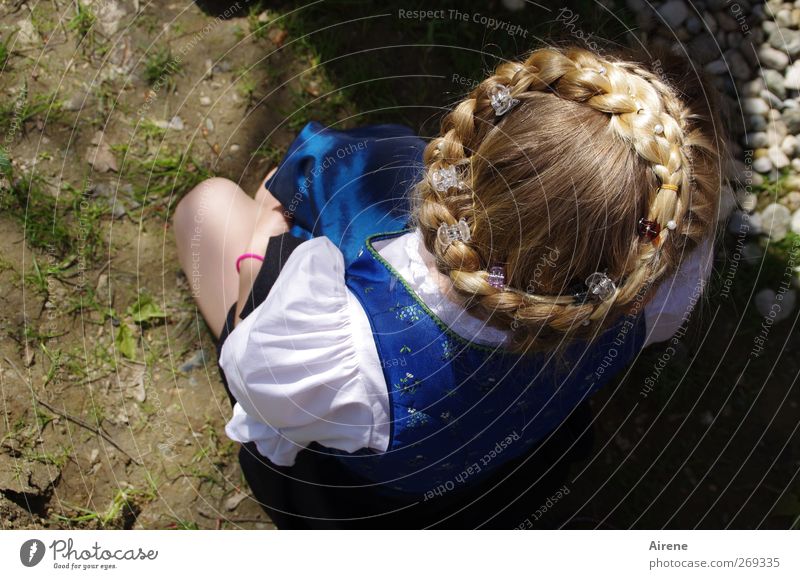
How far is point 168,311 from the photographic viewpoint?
1662 mm

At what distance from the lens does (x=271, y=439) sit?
1270 millimetres

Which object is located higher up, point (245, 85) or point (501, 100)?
point (501, 100)

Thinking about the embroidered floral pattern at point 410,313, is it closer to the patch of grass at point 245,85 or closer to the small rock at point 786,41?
the patch of grass at point 245,85

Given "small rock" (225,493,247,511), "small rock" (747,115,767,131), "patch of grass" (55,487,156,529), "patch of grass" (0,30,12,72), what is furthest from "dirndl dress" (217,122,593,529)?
"small rock" (747,115,767,131)

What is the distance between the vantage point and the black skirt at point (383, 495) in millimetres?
1371

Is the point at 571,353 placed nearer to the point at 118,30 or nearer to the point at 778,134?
the point at 778,134

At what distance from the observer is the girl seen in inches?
36.1

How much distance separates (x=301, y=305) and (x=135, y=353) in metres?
0.75
